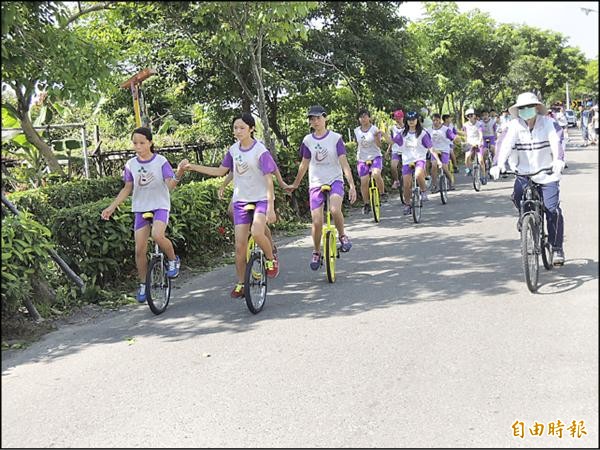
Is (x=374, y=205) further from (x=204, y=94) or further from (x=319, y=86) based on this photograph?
(x=204, y=94)

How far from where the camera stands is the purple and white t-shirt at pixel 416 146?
12.9 m

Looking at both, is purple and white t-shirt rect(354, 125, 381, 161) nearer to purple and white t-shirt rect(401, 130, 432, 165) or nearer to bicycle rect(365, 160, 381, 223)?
bicycle rect(365, 160, 381, 223)

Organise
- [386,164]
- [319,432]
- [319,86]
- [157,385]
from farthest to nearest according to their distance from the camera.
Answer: [386,164], [319,86], [157,385], [319,432]

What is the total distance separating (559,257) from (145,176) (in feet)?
14.8

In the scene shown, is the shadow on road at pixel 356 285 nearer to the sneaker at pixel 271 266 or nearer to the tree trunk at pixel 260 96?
the sneaker at pixel 271 266

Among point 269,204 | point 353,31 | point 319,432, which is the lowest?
point 319,432

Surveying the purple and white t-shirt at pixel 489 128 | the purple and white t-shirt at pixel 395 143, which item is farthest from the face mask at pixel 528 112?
the purple and white t-shirt at pixel 489 128

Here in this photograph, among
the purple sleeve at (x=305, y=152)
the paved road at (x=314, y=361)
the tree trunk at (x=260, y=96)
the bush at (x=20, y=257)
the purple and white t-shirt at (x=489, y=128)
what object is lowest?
the paved road at (x=314, y=361)

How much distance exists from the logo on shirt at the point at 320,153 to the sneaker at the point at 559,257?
9.29 feet

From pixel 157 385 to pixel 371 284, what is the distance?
345 cm

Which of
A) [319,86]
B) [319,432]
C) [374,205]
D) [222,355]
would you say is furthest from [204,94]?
[319,432]

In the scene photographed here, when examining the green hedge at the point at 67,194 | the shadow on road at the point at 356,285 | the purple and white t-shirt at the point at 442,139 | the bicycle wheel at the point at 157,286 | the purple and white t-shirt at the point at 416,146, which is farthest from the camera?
the purple and white t-shirt at the point at 442,139

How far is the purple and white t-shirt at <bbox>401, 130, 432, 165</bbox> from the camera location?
12891mm

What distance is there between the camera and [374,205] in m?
13.4
